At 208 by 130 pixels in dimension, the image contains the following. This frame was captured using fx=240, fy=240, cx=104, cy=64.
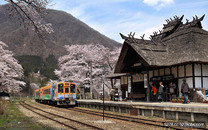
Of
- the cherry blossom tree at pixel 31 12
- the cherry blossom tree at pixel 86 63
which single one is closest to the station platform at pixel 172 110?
the cherry blossom tree at pixel 31 12

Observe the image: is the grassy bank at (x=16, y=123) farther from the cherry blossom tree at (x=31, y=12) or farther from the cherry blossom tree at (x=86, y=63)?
the cherry blossom tree at (x=86, y=63)

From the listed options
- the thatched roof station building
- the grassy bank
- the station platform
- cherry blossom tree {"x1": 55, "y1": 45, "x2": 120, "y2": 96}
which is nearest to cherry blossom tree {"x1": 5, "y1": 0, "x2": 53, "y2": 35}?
the grassy bank

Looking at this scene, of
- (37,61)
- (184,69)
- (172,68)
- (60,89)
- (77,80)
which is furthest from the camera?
(37,61)

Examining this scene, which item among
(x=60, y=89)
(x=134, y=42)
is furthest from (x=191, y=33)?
(x=60, y=89)

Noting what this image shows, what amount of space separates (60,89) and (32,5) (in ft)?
58.2

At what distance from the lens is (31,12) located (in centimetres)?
1022

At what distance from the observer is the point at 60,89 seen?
26.7 metres

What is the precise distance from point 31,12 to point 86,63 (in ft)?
96.8

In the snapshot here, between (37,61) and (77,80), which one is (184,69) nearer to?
(77,80)

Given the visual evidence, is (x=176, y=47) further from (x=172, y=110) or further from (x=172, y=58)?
(x=172, y=110)

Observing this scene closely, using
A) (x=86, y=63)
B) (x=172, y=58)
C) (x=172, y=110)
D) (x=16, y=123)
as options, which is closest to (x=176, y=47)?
(x=172, y=58)

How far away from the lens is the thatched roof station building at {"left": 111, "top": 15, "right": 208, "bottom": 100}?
64.0 ft

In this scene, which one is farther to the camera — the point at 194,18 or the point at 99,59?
the point at 99,59

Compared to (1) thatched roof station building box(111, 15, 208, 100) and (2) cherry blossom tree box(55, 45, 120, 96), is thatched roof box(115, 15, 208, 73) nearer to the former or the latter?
(1) thatched roof station building box(111, 15, 208, 100)
